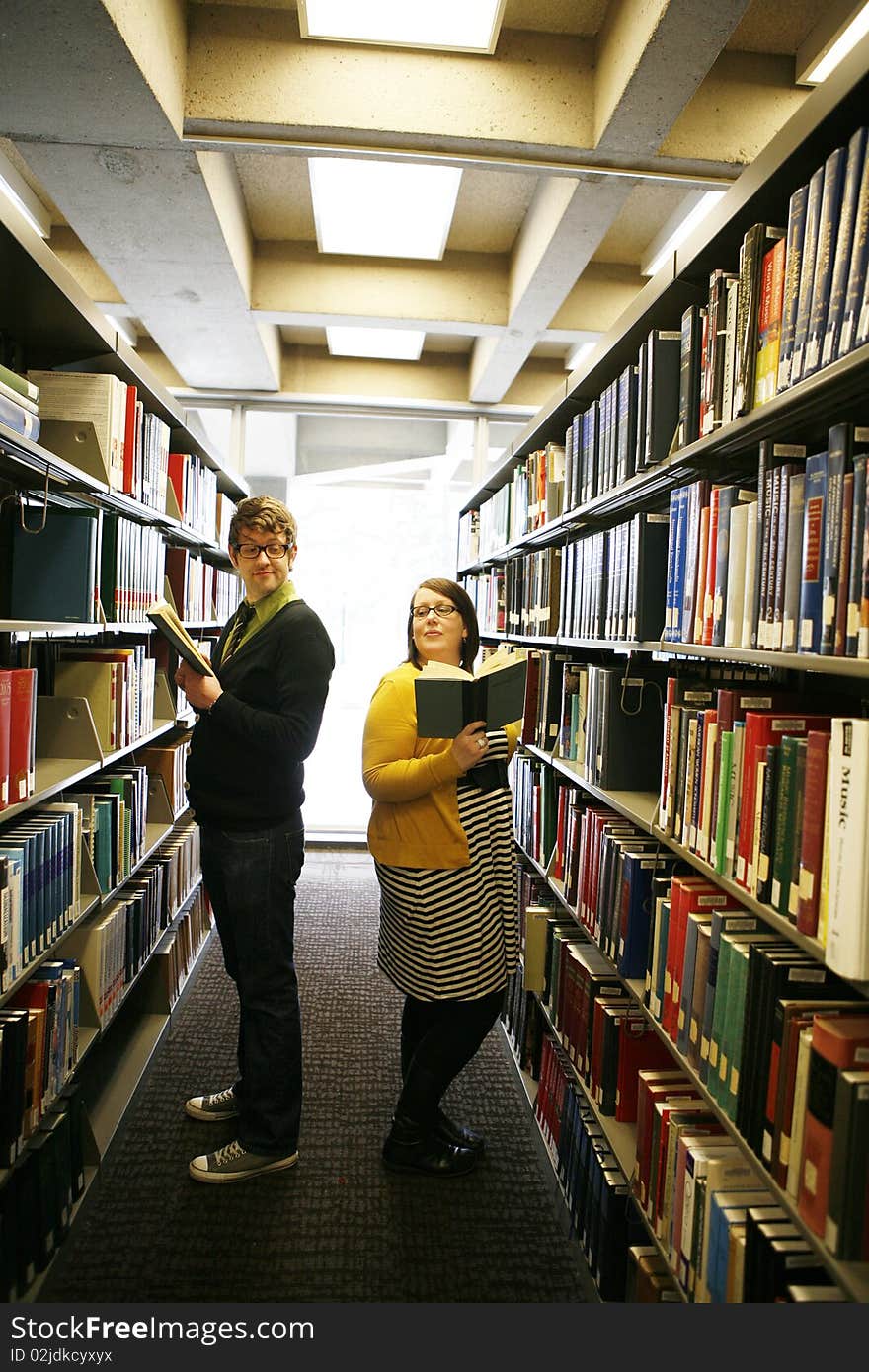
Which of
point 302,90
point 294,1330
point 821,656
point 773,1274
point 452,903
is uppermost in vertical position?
point 302,90

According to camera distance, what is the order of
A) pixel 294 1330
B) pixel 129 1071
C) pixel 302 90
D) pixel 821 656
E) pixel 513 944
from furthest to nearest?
pixel 129 1071
pixel 302 90
pixel 513 944
pixel 294 1330
pixel 821 656

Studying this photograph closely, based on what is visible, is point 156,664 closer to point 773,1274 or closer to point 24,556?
point 24,556

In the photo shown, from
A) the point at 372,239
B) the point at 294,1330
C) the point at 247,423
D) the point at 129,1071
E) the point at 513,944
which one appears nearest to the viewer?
the point at 294,1330

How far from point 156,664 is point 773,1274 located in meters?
2.71

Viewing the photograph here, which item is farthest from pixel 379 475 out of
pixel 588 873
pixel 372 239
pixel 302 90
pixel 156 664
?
pixel 588 873

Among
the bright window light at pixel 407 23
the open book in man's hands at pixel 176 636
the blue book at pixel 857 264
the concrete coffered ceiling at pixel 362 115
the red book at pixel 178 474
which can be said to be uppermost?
the bright window light at pixel 407 23

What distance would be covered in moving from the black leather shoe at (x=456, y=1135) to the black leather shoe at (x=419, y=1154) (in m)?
0.04

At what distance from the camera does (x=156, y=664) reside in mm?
3242

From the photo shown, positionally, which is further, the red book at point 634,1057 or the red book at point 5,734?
the red book at point 634,1057

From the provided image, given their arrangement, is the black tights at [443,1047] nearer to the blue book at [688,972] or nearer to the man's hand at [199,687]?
the blue book at [688,972]

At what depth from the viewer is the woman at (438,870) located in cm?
213

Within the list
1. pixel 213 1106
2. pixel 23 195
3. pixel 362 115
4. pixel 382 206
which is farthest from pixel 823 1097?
pixel 23 195

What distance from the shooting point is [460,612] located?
7.61ft

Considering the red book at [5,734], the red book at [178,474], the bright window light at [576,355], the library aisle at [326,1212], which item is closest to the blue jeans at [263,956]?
the library aisle at [326,1212]
